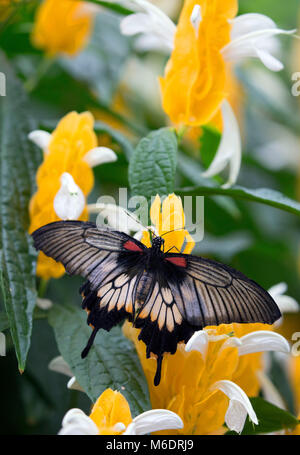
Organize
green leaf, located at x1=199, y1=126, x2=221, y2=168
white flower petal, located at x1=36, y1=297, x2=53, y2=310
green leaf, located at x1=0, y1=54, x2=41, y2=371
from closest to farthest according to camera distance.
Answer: green leaf, located at x1=0, y1=54, x2=41, y2=371, white flower petal, located at x1=36, y1=297, x2=53, y2=310, green leaf, located at x1=199, y1=126, x2=221, y2=168

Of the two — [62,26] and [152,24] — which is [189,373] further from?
[62,26]

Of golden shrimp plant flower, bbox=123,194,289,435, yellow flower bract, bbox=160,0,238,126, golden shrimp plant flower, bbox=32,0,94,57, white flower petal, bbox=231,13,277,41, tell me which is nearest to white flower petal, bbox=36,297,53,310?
golden shrimp plant flower, bbox=123,194,289,435

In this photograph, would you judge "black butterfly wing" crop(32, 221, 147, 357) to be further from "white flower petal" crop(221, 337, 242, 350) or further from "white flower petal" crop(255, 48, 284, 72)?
"white flower petal" crop(255, 48, 284, 72)

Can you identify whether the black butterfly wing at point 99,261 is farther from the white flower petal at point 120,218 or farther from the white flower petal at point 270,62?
the white flower petal at point 270,62

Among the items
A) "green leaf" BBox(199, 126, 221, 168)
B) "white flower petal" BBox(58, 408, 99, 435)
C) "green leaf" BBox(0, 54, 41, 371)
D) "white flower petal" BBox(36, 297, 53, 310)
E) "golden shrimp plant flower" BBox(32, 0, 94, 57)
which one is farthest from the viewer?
"golden shrimp plant flower" BBox(32, 0, 94, 57)

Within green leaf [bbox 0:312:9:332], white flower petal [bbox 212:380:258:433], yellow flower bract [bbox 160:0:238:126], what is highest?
yellow flower bract [bbox 160:0:238:126]

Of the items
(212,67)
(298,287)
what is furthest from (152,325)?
(298,287)

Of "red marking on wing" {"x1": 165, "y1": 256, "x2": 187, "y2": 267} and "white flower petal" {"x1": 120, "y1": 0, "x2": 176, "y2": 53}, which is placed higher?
"white flower petal" {"x1": 120, "y1": 0, "x2": 176, "y2": 53}
